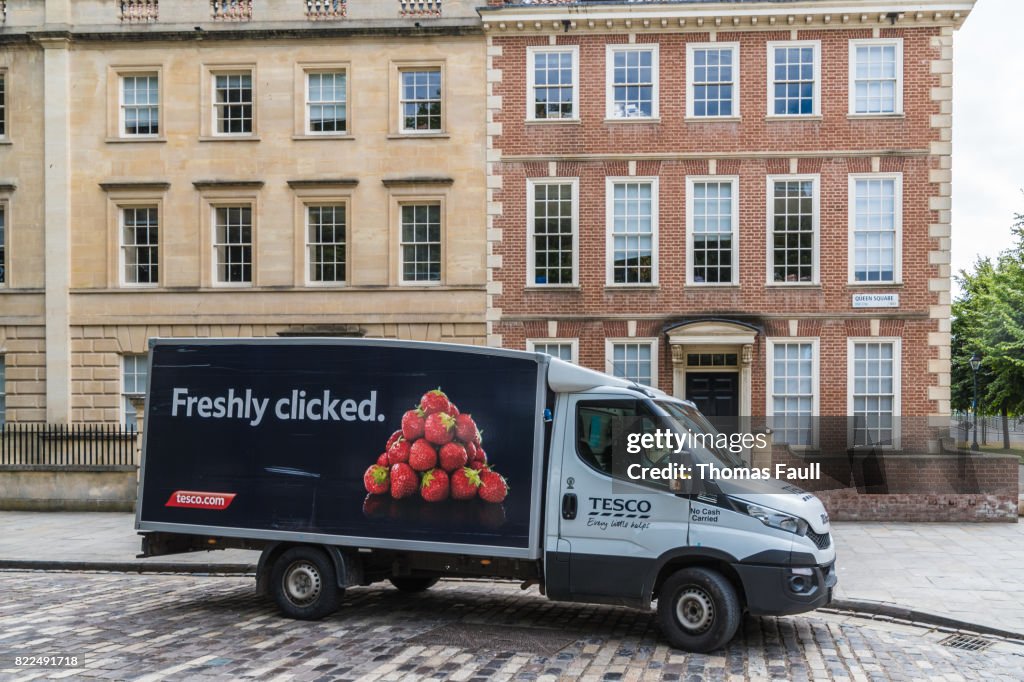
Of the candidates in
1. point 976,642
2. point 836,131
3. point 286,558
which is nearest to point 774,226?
point 836,131

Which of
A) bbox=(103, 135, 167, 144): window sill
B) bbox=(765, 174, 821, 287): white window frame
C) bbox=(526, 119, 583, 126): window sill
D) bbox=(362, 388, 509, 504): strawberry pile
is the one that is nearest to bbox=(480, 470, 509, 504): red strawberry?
bbox=(362, 388, 509, 504): strawberry pile

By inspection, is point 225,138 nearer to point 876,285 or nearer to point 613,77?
point 613,77

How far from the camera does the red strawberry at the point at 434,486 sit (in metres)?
9.46

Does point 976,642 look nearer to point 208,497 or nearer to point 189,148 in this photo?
point 208,497

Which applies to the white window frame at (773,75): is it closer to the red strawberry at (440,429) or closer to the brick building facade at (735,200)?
the brick building facade at (735,200)

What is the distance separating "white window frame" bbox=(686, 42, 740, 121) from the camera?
22.1 meters

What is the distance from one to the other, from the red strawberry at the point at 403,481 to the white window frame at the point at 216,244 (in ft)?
48.1

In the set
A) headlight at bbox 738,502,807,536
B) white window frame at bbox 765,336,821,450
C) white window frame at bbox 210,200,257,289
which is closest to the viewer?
headlight at bbox 738,502,807,536

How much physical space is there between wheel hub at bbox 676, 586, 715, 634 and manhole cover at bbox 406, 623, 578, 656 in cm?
114

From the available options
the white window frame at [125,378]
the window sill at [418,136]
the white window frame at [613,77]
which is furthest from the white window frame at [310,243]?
the white window frame at [613,77]

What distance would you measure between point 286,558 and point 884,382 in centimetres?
1614

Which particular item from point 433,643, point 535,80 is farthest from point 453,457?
point 535,80

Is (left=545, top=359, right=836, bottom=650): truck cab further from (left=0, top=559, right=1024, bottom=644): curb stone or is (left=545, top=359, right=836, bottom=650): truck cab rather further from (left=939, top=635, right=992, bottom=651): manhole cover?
(left=0, top=559, right=1024, bottom=644): curb stone

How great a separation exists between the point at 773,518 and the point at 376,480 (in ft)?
13.1
